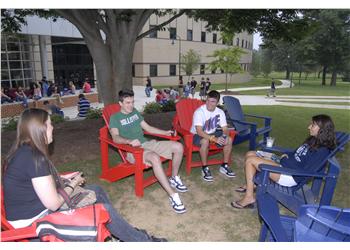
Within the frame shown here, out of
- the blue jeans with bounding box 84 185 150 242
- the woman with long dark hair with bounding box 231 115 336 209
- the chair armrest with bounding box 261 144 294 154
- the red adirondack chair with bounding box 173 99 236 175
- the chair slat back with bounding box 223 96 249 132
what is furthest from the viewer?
the chair slat back with bounding box 223 96 249 132

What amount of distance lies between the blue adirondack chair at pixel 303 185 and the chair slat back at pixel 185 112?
1927 millimetres

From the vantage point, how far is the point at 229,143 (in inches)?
174

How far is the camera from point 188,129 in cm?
496

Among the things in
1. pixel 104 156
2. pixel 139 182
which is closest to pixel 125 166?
pixel 139 182

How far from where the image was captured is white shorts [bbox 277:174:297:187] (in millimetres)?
3242

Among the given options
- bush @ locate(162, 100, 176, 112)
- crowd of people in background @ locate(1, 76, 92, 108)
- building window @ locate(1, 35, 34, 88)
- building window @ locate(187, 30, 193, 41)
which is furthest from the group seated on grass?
building window @ locate(187, 30, 193, 41)

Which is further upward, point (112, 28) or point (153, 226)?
point (112, 28)

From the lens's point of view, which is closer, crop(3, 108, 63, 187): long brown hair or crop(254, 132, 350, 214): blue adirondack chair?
crop(3, 108, 63, 187): long brown hair

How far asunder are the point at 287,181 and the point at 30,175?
8.22 feet

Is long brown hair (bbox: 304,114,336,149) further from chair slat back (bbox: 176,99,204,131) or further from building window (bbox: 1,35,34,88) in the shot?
building window (bbox: 1,35,34,88)

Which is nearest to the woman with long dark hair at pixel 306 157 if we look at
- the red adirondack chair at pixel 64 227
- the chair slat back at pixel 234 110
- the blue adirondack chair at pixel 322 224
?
the blue adirondack chair at pixel 322 224

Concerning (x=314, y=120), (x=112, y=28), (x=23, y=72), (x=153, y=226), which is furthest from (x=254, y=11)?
(x=23, y=72)

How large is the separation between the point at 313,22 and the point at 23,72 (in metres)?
19.3

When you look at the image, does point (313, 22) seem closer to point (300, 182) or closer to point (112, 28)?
point (112, 28)
